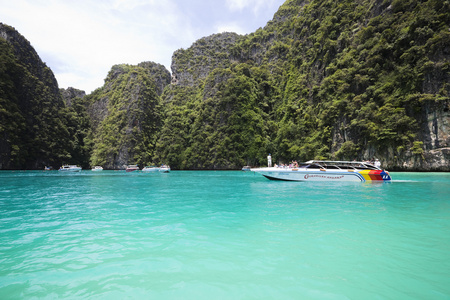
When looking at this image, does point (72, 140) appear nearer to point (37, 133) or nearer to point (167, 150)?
point (37, 133)

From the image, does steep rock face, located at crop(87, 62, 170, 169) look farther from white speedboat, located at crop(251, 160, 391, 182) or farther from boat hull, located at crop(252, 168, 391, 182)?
white speedboat, located at crop(251, 160, 391, 182)

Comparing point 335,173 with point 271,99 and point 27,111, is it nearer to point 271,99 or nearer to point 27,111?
point 271,99

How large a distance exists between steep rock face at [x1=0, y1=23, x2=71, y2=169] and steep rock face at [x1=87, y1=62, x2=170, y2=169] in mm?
16405

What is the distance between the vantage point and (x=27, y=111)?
86812mm

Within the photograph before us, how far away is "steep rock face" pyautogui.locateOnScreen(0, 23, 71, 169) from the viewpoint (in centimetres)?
7469

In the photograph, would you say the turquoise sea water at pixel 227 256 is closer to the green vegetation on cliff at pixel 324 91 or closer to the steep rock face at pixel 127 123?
the green vegetation on cliff at pixel 324 91

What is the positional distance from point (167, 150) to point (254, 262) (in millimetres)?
91383

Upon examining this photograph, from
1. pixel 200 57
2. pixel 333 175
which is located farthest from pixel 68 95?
pixel 333 175

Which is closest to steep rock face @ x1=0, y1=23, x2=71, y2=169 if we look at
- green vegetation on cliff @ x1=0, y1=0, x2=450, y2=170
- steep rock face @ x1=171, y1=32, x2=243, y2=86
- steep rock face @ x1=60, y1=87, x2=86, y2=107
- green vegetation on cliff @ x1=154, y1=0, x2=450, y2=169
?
green vegetation on cliff @ x1=0, y1=0, x2=450, y2=170

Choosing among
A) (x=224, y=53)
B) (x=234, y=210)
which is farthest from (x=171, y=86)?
(x=234, y=210)

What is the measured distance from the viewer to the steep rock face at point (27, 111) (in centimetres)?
7469

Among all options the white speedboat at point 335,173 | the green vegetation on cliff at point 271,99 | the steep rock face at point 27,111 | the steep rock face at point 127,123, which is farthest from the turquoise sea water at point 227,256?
the steep rock face at point 127,123

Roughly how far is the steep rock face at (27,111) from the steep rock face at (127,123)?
1640 cm

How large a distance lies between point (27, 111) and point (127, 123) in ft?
116
